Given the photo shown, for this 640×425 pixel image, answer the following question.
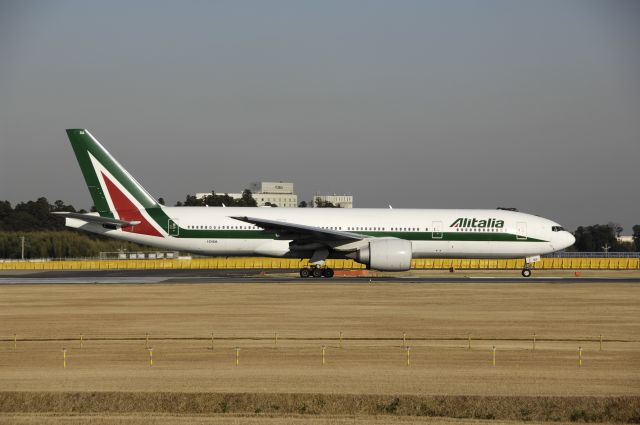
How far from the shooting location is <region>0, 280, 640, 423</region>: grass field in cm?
1812

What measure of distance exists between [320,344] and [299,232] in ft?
84.6

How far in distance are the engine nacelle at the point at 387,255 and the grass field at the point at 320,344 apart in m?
7.43

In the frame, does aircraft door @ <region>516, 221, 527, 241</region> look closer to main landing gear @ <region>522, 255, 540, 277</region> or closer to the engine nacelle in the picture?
main landing gear @ <region>522, 255, 540, 277</region>

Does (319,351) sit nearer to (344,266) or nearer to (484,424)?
(484,424)

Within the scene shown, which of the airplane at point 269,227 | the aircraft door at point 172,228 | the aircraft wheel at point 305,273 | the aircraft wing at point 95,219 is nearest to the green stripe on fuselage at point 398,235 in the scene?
the airplane at point 269,227

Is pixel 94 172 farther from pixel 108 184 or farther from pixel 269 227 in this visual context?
pixel 269 227

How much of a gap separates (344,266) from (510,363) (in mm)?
46425

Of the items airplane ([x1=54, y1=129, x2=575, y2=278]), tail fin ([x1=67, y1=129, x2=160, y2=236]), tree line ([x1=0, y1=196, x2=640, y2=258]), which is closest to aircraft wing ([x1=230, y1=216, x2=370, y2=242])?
airplane ([x1=54, y1=129, x2=575, y2=278])

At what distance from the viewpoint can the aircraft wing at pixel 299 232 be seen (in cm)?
4847

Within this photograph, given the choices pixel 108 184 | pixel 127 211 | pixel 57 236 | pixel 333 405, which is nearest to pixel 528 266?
pixel 127 211

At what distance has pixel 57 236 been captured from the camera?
9531 centimetres

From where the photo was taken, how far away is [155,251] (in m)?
103

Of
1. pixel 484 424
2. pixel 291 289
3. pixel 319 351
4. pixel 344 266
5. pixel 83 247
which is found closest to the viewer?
pixel 484 424

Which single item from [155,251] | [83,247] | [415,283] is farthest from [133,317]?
[155,251]
